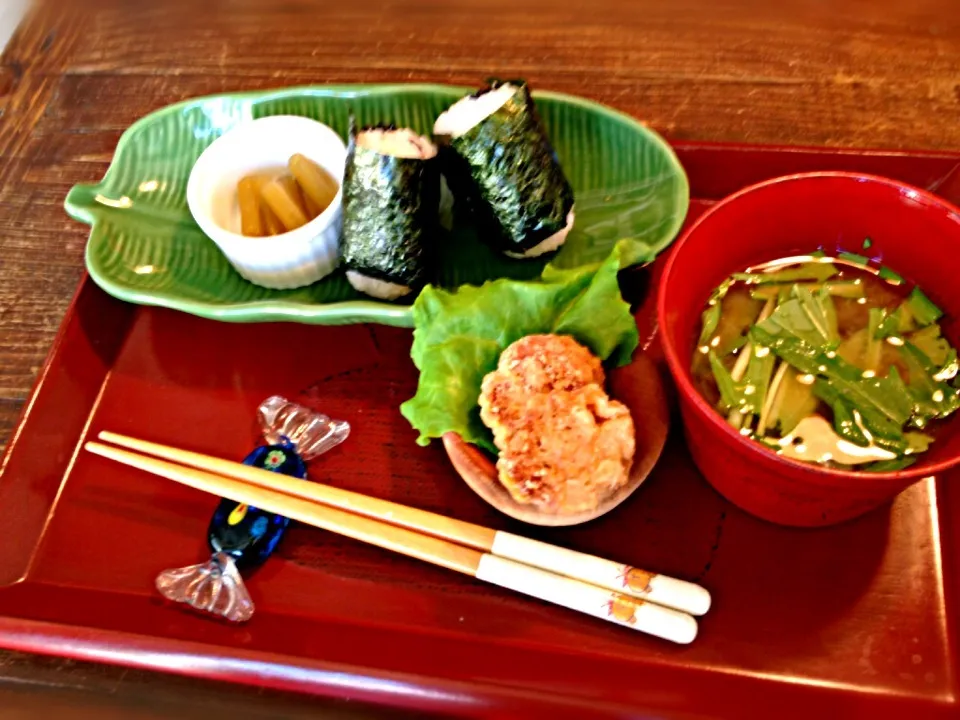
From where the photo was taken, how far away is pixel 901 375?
1.05 metres

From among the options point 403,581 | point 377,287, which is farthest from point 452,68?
point 403,581

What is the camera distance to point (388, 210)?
128 centimetres

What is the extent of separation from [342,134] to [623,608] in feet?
3.55

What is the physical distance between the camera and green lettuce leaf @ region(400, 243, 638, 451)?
1131 mm

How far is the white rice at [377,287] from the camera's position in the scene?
134 centimetres

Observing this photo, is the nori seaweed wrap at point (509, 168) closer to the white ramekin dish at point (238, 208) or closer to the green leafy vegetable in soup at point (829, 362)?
the white ramekin dish at point (238, 208)

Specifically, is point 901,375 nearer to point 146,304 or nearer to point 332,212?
point 332,212

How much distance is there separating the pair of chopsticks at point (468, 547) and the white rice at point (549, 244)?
529 millimetres

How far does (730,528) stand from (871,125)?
1.01 meters

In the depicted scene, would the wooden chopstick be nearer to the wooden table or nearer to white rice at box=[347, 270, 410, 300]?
white rice at box=[347, 270, 410, 300]

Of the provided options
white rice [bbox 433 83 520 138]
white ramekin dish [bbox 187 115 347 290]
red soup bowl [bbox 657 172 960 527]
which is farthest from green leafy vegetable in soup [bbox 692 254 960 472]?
white ramekin dish [bbox 187 115 347 290]

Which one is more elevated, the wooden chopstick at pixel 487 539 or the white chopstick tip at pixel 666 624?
the wooden chopstick at pixel 487 539

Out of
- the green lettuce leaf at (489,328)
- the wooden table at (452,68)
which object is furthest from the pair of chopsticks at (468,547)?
the wooden table at (452,68)

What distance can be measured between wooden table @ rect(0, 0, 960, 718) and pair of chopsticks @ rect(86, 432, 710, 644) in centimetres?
49
